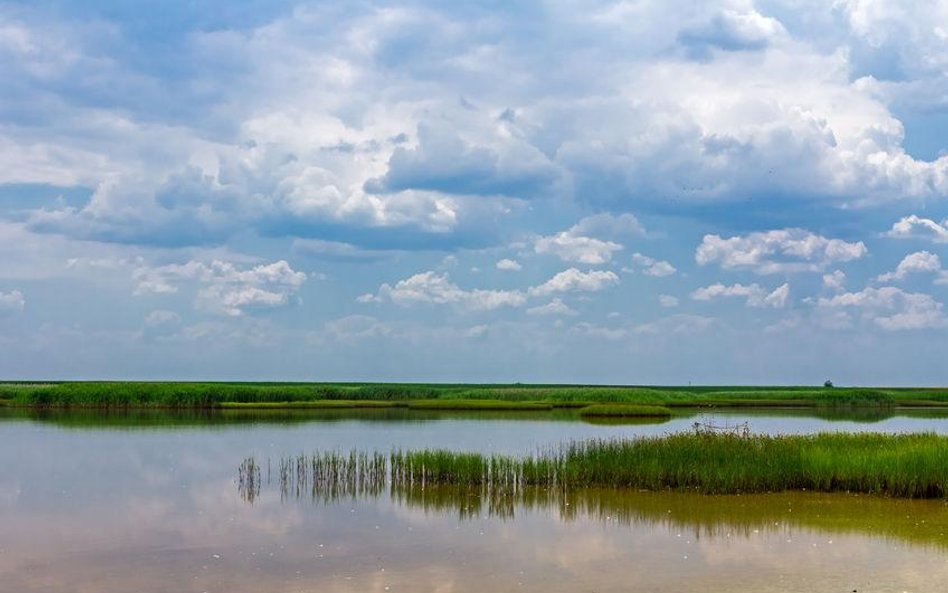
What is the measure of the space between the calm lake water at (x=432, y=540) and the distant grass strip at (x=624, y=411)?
38550 millimetres

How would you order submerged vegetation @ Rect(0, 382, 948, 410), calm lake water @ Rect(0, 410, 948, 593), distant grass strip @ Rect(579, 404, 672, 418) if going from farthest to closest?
submerged vegetation @ Rect(0, 382, 948, 410), distant grass strip @ Rect(579, 404, 672, 418), calm lake water @ Rect(0, 410, 948, 593)

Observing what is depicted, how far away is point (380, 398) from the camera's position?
7781cm

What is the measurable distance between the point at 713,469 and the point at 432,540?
26.4ft

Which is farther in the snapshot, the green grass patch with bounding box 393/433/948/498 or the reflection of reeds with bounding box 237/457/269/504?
the reflection of reeds with bounding box 237/457/269/504

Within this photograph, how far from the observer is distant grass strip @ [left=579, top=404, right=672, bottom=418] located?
204 feet

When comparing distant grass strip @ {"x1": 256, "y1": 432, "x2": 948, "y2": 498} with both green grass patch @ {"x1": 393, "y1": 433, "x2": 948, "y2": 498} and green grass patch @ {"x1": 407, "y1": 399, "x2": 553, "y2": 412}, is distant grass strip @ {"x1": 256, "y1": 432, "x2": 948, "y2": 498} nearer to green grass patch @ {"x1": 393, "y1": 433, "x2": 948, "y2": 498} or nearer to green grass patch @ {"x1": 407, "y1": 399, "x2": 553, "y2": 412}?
green grass patch @ {"x1": 393, "y1": 433, "x2": 948, "y2": 498}

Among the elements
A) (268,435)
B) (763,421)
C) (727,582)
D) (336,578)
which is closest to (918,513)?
(727,582)

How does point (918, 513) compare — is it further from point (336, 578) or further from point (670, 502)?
point (336, 578)

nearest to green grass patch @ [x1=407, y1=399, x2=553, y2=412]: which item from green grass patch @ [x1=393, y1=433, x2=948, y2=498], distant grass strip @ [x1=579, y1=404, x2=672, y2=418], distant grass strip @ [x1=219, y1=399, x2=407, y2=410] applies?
distant grass strip @ [x1=219, y1=399, x2=407, y2=410]

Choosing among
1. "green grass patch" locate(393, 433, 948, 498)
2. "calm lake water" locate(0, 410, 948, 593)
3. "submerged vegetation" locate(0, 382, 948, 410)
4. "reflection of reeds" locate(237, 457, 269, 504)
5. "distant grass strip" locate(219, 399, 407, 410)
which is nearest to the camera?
"calm lake water" locate(0, 410, 948, 593)

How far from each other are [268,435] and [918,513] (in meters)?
26.6

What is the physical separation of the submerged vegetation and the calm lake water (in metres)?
37.2

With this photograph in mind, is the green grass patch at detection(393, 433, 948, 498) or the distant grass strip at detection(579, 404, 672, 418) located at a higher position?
the green grass patch at detection(393, 433, 948, 498)

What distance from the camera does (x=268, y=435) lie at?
1565 inches
